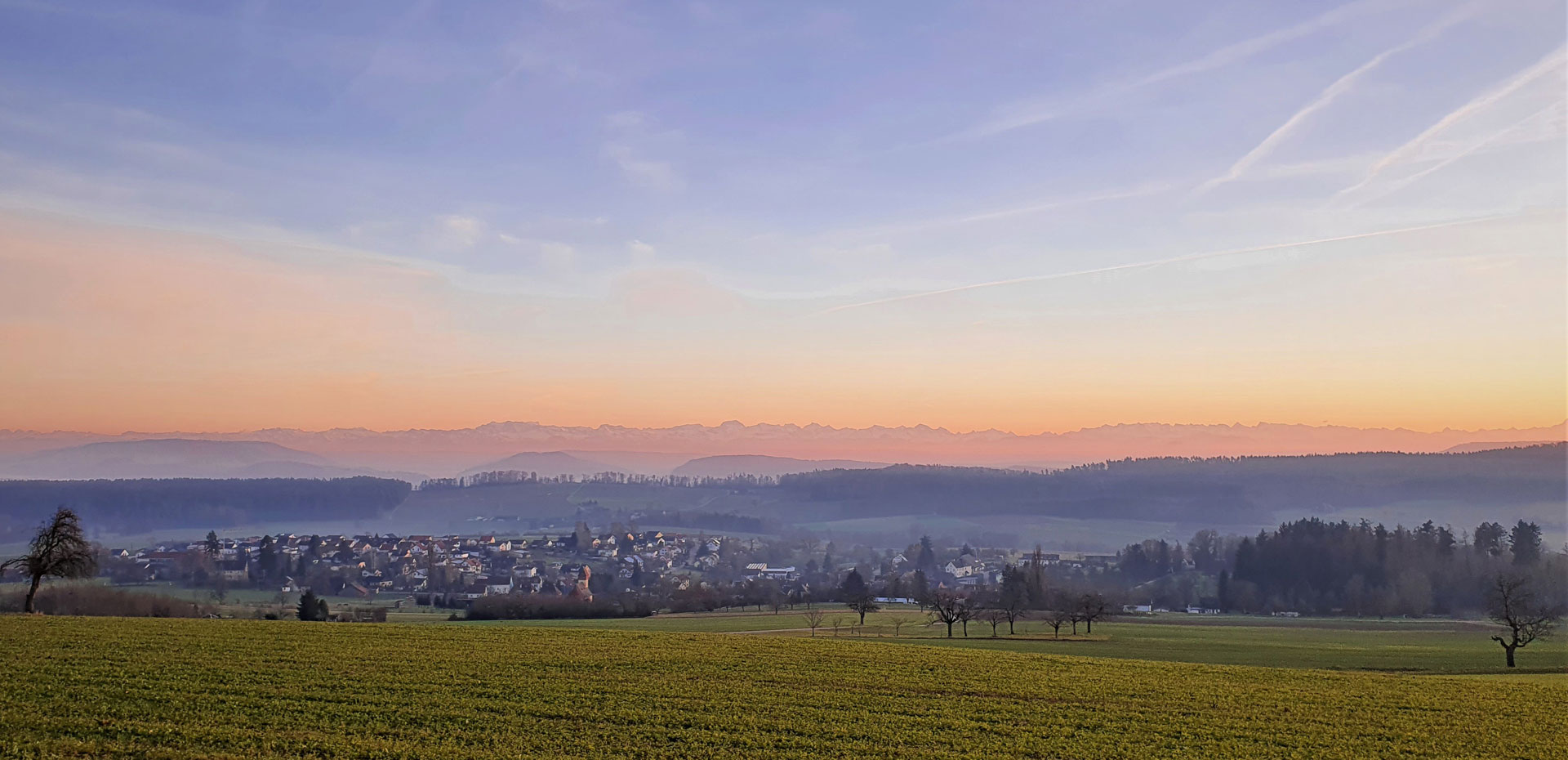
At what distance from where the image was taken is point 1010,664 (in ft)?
126

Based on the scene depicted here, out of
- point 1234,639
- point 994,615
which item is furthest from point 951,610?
point 1234,639

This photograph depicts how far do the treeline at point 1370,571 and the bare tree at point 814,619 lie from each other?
61.6 meters

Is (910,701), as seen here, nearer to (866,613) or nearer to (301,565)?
(866,613)

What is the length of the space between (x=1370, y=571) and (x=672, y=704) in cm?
13346

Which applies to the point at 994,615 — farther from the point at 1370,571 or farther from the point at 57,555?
the point at 1370,571

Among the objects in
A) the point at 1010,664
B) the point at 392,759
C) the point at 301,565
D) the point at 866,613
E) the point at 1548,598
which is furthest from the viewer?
the point at 301,565

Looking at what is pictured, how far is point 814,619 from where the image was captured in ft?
286

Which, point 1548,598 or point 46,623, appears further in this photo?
point 1548,598

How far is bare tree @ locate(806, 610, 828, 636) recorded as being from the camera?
256ft

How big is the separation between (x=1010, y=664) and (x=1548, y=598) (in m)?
113

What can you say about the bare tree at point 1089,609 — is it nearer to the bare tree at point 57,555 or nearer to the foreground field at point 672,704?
the foreground field at point 672,704

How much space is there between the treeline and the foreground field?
93.8 metres

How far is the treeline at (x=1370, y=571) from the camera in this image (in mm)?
118062

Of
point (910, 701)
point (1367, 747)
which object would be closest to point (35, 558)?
point (910, 701)
